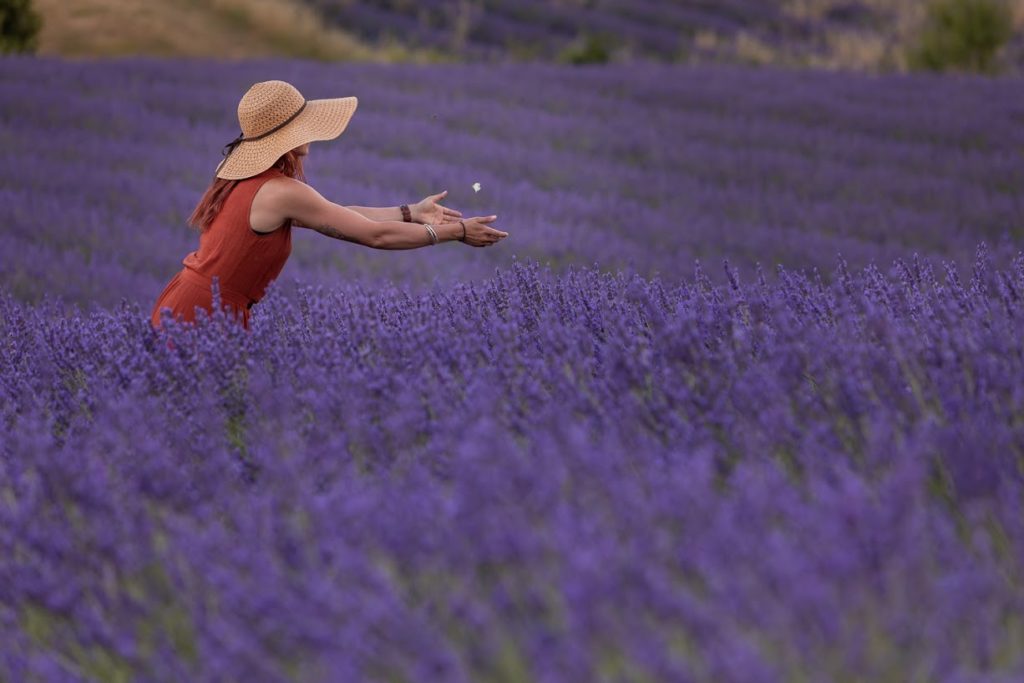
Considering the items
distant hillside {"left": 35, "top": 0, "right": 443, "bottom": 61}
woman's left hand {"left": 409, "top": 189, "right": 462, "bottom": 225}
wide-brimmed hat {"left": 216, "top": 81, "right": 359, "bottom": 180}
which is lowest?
distant hillside {"left": 35, "top": 0, "right": 443, "bottom": 61}

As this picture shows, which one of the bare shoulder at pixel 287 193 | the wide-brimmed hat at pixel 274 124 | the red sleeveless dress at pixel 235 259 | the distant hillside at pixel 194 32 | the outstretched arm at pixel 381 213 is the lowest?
the distant hillside at pixel 194 32

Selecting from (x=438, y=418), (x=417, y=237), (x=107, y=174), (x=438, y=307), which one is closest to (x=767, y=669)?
(x=438, y=418)

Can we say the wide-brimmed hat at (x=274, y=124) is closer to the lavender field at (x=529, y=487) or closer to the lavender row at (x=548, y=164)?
the lavender field at (x=529, y=487)

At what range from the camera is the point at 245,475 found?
258 cm

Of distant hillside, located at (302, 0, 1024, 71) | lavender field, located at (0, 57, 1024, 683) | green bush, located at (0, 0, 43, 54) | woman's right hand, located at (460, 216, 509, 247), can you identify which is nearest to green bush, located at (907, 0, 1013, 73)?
distant hillside, located at (302, 0, 1024, 71)

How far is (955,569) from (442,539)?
0.61 meters

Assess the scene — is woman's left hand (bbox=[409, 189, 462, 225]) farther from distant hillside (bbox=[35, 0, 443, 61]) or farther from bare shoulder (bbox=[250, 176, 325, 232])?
distant hillside (bbox=[35, 0, 443, 61])

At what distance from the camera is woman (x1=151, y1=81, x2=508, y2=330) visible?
147 inches

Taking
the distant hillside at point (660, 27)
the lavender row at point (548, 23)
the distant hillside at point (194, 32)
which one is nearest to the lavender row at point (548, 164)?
the distant hillside at point (194, 32)

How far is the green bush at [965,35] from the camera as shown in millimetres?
16484

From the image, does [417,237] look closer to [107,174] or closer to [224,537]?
[224,537]

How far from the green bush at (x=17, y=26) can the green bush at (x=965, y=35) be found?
34.3 ft

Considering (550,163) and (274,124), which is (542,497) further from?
(550,163)

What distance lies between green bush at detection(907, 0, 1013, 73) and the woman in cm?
1412
